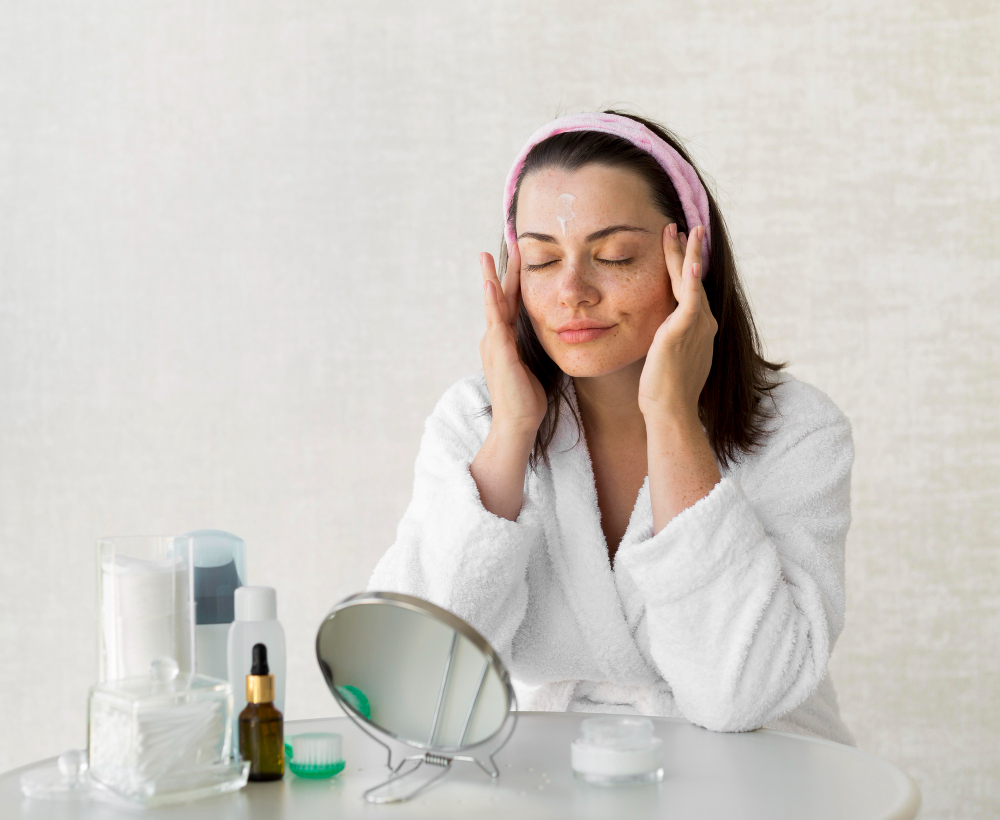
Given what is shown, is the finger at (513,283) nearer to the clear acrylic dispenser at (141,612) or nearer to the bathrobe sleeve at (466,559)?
the bathrobe sleeve at (466,559)

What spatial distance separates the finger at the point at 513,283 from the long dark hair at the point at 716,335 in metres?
0.06

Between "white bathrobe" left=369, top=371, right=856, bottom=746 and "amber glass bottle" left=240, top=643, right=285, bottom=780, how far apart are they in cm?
34

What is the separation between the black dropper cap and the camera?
77 centimetres

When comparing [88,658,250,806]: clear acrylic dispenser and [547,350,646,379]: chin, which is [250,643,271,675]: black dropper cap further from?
[547,350,646,379]: chin

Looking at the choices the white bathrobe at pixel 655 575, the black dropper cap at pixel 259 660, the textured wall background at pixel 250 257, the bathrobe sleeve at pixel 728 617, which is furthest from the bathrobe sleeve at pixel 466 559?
the textured wall background at pixel 250 257

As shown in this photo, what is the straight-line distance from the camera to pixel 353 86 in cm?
189

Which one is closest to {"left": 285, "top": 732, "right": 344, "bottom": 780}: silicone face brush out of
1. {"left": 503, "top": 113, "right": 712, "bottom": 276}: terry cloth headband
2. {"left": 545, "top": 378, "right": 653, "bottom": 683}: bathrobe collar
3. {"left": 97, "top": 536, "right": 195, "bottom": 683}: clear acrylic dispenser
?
{"left": 97, "top": 536, "right": 195, "bottom": 683}: clear acrylic dispenser

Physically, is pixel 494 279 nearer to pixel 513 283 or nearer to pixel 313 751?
pixel 513 283

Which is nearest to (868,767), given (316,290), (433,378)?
(433,378)

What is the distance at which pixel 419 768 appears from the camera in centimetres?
81

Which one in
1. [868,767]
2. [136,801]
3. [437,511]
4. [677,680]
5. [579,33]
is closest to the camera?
[136,801]

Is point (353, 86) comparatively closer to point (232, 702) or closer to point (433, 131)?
point (433, 131)

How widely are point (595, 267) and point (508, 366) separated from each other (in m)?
0.15

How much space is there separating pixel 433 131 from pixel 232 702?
4.37 ft
